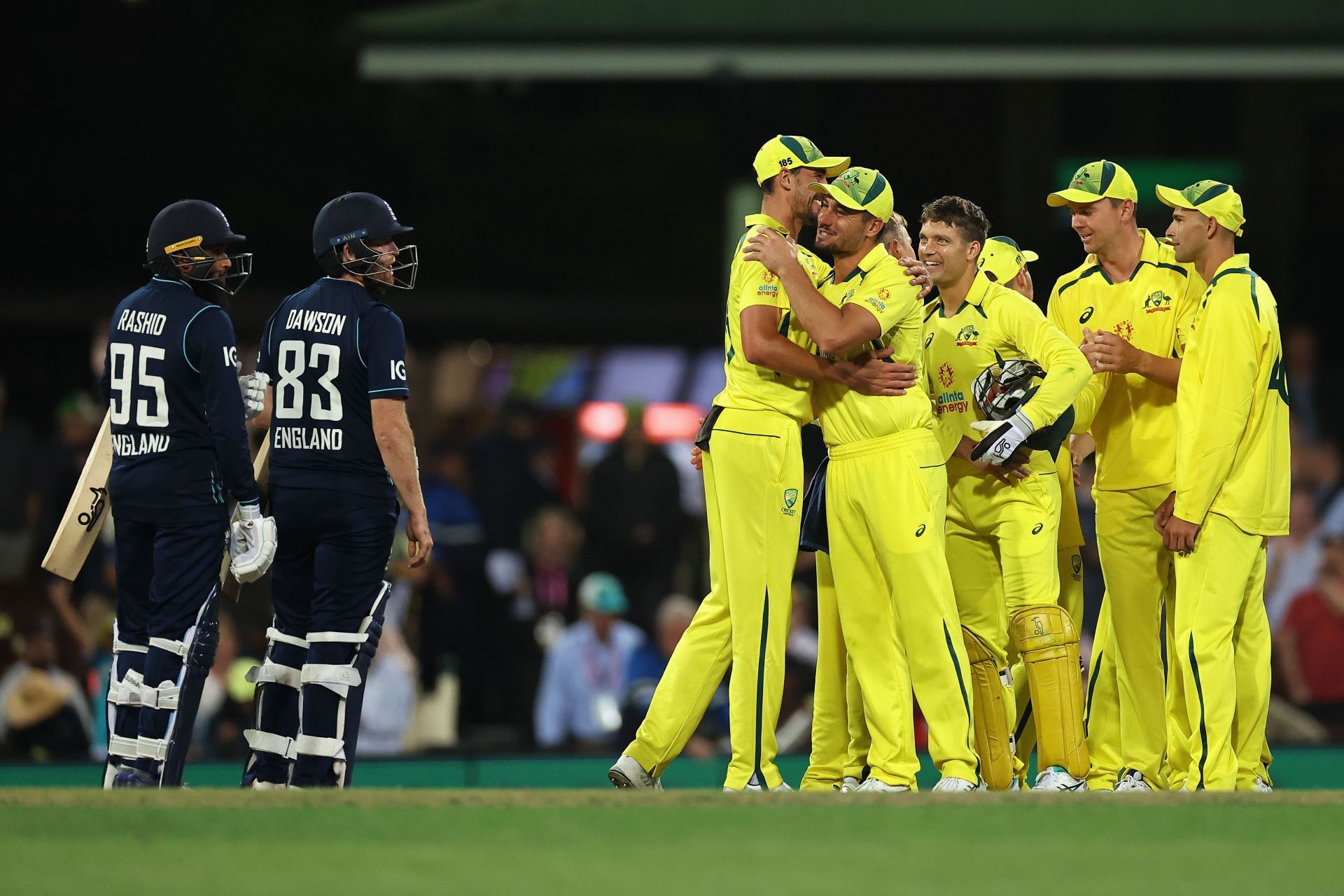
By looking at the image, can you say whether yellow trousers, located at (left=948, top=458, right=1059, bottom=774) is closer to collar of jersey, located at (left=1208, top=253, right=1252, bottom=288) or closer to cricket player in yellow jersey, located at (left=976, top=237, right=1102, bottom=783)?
cricket player in yellow jersey, located at (left=976, top=237, right=1102, bottom=783)

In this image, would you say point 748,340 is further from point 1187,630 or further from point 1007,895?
point 1007,895

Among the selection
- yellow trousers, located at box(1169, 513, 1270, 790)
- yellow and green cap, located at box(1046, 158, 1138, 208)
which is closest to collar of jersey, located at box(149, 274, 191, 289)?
yellow and green cap, located at box(1046, 158, 1138, 208)

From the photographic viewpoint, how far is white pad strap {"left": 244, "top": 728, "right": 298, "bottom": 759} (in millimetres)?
7359

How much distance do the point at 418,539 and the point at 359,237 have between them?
112 centimetres

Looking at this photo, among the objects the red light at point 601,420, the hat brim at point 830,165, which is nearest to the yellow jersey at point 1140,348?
the hat brim at point 830,165

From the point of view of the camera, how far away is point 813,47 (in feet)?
42.2

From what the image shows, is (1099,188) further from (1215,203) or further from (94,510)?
(94,510)

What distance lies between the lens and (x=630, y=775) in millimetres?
7195

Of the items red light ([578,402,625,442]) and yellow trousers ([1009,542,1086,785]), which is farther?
red light ([578,402,625,442])

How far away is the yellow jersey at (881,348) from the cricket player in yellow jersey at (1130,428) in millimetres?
774

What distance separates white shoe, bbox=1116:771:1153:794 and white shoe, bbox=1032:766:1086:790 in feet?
0.73

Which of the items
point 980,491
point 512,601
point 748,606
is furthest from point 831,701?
point 512,601

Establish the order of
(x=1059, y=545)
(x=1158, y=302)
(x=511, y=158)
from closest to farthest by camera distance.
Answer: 1. (x=1158, y=302)
2. (x=1059, y=545)
3. (x=511, y=158)

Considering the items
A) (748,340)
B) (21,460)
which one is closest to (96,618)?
(21,460)
